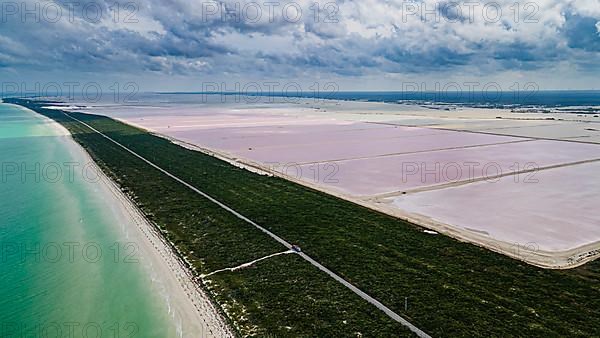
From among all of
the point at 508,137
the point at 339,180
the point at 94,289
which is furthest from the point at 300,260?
the point at 508,137

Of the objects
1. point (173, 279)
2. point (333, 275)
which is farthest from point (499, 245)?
point (173, 279)

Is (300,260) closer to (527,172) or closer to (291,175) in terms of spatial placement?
(291,175)

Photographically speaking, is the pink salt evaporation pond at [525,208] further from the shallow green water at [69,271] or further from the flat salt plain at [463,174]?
the shallow green water at [69,271]
